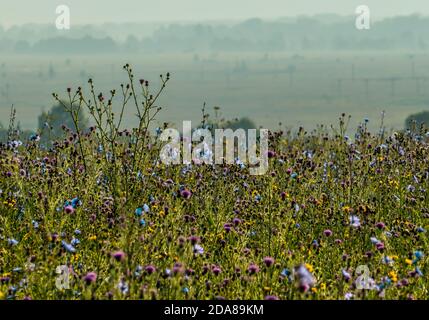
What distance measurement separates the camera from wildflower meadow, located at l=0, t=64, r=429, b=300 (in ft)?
16.1

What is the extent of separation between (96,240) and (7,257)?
2.35 feet

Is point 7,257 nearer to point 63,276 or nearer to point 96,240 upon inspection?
point 96,240

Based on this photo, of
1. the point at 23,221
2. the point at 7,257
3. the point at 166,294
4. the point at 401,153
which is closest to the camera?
the point at 166,294

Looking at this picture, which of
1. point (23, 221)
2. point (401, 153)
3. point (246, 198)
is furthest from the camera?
point (401, 153)

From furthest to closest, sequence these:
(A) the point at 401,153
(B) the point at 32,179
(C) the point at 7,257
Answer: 1. (A) the point at 401,153
2. (B) the point at 32,179
3. (C) the point at 7,257

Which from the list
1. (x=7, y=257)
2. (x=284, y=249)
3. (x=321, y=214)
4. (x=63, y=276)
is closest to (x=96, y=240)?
(x=7, y=257)

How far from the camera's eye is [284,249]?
6375 mm

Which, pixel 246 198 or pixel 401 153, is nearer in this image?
pixel 246 198

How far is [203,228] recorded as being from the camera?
6.68 meters

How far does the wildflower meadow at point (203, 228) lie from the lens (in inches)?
193

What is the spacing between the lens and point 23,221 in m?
6.99
